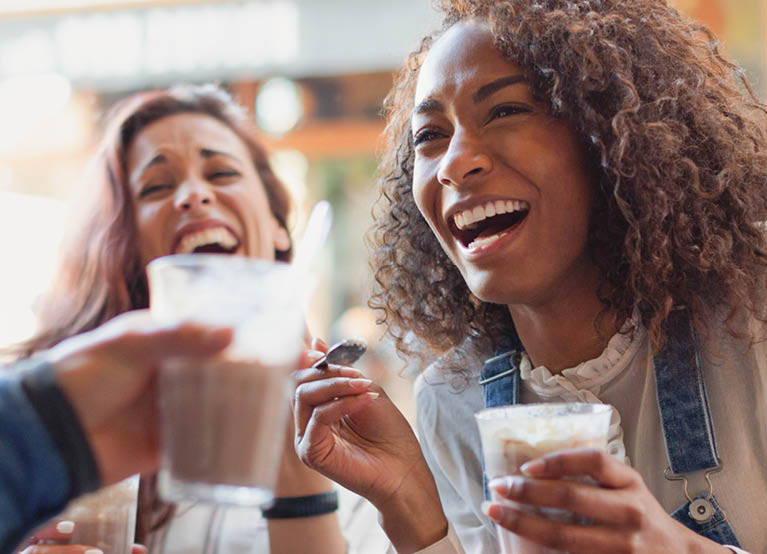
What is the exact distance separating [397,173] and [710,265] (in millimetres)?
800

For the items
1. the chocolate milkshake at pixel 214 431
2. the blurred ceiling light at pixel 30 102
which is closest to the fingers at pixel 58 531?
the chocolate milkshake at pixel 214 431

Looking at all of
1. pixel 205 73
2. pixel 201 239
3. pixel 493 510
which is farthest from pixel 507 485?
pixel 205 73

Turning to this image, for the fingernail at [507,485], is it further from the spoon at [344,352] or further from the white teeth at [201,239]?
the white teeth at [201,239]

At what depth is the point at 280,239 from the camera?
2.61 metres

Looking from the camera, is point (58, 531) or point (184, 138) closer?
point (58, 531)

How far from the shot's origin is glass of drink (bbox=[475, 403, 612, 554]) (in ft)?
3.47

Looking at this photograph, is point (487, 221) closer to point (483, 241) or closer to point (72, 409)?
point (483, 241)

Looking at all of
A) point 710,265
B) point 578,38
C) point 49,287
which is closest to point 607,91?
point 578,38

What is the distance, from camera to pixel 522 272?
1.53 metres

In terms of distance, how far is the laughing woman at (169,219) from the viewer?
2.09 m

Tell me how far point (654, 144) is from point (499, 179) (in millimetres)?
299

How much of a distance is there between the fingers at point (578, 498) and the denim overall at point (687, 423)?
500 mm

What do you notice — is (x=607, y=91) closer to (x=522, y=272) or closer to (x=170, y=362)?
(x=522, y=272)

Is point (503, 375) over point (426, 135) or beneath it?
beneath
